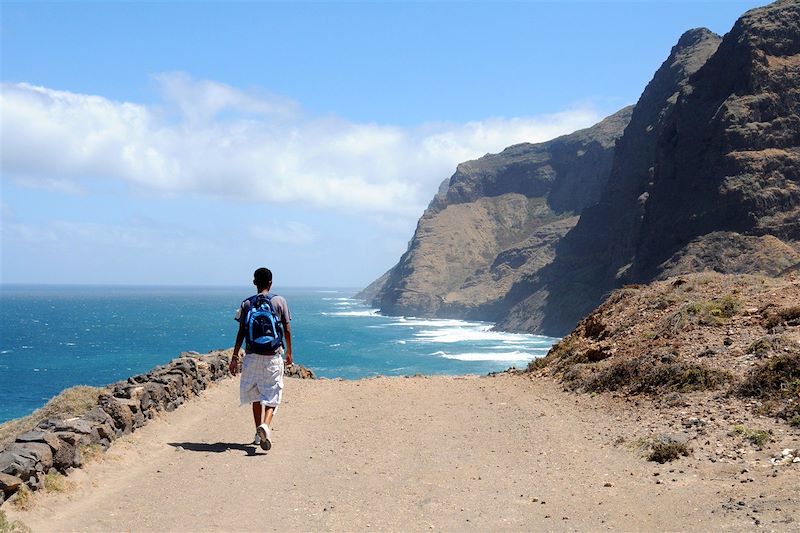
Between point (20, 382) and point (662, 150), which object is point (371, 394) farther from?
point (662, 150)

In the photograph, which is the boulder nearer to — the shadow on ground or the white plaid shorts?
the shadow on ground

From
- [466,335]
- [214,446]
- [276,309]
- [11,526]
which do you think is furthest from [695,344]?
[466,335]

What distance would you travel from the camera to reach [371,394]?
57.8 feet

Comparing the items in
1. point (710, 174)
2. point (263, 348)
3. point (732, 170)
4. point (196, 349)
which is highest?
point (710, 174)

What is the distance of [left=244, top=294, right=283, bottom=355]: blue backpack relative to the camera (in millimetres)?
10062

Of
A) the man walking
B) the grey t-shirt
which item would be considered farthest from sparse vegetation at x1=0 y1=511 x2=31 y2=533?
the grey t-shirt

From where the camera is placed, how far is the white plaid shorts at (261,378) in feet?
33.3

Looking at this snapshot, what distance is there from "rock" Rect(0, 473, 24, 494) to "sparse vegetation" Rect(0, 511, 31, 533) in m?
0.45

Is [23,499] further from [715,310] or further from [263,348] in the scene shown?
[715,310]

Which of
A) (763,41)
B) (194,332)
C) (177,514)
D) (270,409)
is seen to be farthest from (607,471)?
(194,332)

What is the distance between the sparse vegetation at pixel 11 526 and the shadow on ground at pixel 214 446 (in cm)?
401

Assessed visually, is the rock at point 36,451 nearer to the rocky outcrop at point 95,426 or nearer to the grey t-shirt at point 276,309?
the rocky outcrop at point 95,426

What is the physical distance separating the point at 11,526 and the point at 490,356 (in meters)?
→ 85.9

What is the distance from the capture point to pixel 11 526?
20.9 ft
